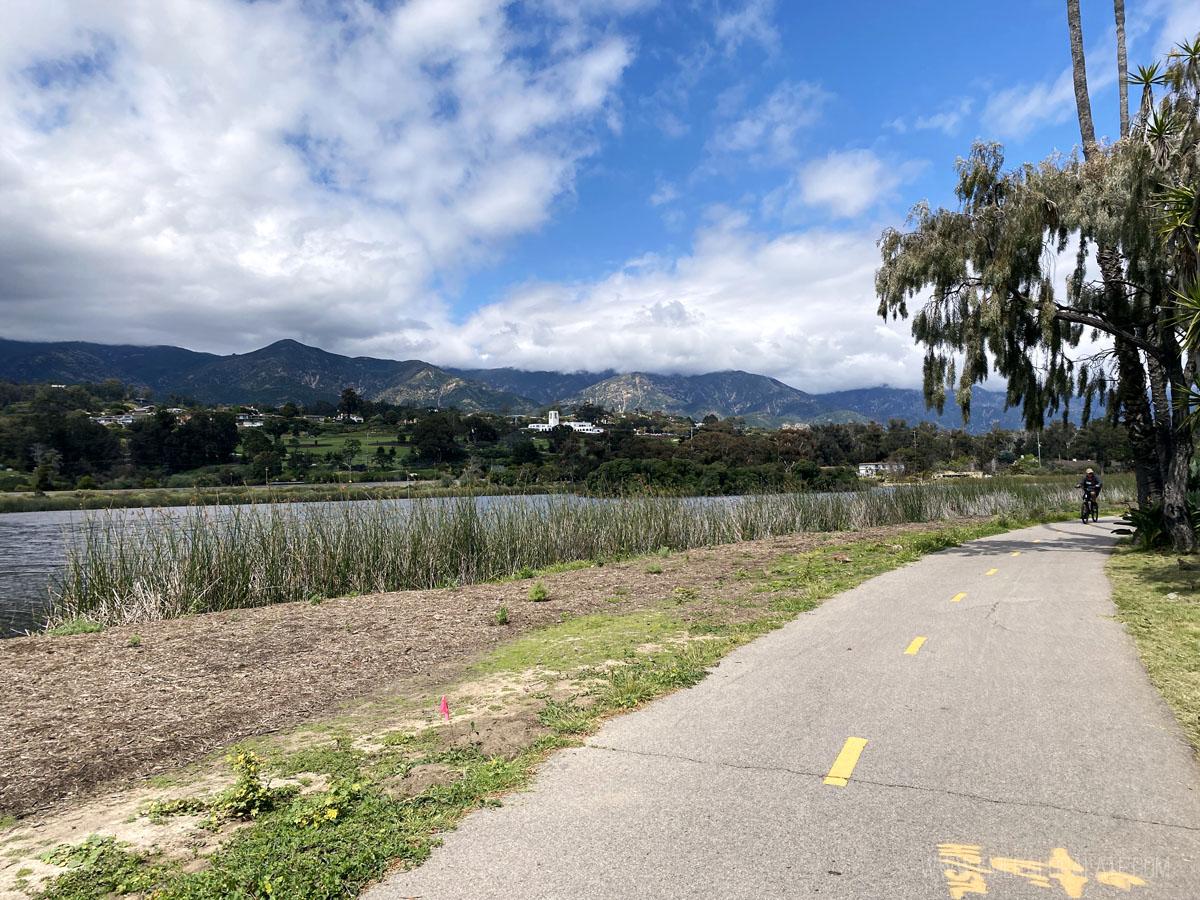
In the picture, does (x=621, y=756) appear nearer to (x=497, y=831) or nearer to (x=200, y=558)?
(x=497, y=831)

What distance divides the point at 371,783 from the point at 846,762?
9.21 feet

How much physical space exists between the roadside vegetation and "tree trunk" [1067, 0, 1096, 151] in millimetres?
15868

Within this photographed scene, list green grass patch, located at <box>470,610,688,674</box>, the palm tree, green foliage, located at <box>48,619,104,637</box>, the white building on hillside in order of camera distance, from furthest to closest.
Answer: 1. the white building on hillside
2. the palm tree
3. green foliage, located at <box>48,619,104,637</box>
4. green grass patch, located at <box>470,610,688,674</box>

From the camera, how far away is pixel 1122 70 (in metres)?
16.0

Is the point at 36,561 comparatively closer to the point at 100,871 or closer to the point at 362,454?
the point at 100,871

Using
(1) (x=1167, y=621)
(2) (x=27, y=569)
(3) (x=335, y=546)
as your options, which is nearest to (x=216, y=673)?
(3) (x=335, y=546)

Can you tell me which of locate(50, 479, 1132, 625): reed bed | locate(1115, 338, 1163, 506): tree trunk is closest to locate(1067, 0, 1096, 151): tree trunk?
locate(1115, 338, 1163, 506): tree trunk

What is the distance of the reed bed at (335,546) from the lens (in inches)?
414

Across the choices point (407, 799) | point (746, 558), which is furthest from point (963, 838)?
point (746, 558)

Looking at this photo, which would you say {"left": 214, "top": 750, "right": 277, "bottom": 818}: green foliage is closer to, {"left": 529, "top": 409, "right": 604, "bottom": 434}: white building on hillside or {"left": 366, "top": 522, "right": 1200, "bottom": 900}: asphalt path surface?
{"left": 366, "top": 522, "right": 1200, "bottom": 900}: asphalt path surface

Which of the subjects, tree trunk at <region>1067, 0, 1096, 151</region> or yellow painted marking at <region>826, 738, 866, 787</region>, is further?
tree trunk at <region>1067, 0, 1096, 151</region>

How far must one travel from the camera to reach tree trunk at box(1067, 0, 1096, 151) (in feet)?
53.7

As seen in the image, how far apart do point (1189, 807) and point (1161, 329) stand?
14.3 meters

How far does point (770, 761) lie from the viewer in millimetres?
4207
